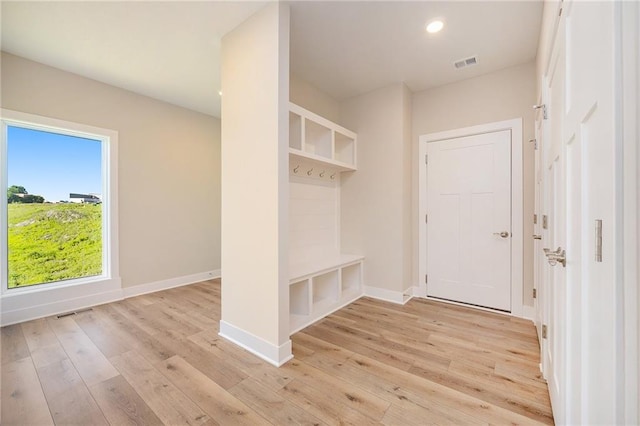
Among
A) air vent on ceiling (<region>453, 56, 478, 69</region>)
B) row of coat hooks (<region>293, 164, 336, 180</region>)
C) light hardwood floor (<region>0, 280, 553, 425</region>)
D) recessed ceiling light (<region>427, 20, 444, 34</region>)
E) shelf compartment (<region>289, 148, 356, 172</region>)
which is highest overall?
recessed ceiling light (<region>427, 20, 444, 34</region>)

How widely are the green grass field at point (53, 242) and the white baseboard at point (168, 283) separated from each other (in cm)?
46

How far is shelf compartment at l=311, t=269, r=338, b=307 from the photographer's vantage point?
10.2ft

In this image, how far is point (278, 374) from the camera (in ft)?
6.02

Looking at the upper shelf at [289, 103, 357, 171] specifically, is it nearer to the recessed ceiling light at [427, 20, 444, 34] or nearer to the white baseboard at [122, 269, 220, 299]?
the recessed ceiling light at [427, 20, 444, 34]

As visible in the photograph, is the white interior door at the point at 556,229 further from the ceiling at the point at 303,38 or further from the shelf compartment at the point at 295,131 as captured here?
the shelf compartment at the point at 295,131

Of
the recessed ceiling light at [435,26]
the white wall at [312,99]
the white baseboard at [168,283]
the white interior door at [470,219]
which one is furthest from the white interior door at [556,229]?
the white baseboard at [168,283]

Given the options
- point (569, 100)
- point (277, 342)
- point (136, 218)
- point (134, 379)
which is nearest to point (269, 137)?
point (277, 342)

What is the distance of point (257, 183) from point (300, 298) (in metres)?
1.35

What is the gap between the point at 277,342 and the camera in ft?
6.47

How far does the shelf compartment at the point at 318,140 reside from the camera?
324 cm

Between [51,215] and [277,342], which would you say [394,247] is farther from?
[51,215]

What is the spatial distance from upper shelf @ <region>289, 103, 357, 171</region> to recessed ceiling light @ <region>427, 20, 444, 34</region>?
129 cm

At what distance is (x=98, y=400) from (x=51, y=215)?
8.48 feet

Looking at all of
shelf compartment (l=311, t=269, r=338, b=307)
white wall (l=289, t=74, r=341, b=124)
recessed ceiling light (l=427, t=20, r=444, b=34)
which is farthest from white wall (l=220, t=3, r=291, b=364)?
recessed ceiling light (l=427, t=20, r=444, b=34)
